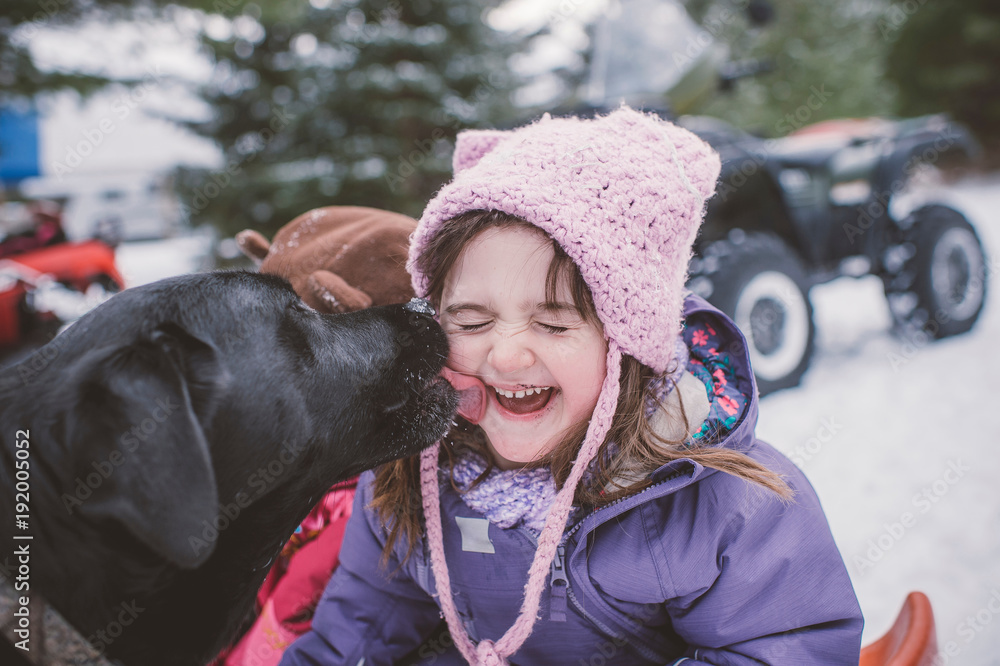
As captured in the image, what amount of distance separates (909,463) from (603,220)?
2.65 metres

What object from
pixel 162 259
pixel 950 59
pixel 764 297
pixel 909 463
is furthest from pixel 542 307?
pixel 950 59

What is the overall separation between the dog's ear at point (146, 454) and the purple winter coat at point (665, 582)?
0.63 metres

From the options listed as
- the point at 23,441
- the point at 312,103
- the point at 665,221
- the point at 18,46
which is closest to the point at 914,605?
the point at 665,221

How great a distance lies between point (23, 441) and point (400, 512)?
808mm

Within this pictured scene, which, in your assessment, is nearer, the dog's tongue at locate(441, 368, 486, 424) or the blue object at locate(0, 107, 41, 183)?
the dog's tongue at locate(441, 368, 486, 424)

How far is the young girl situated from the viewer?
1282 mm

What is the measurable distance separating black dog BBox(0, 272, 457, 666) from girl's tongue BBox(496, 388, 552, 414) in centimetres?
14

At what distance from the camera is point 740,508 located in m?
1.30

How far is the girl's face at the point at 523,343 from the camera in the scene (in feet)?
4.46

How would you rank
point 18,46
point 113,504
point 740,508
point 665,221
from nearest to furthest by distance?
point 113,504, point 740,508, point 665,221, point 18,46

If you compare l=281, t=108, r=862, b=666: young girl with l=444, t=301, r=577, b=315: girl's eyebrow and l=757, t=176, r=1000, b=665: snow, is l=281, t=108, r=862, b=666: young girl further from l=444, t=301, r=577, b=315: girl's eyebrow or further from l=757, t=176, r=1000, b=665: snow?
l=757, t=176, r=1000, b=665: snow

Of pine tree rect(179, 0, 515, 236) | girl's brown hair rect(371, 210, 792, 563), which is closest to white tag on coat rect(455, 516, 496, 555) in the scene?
girl's brown hair rect(371, 210, 792, 563)

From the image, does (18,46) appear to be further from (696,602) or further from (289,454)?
(696,602)

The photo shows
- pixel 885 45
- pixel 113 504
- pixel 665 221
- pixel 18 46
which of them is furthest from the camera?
pixel 885 45
